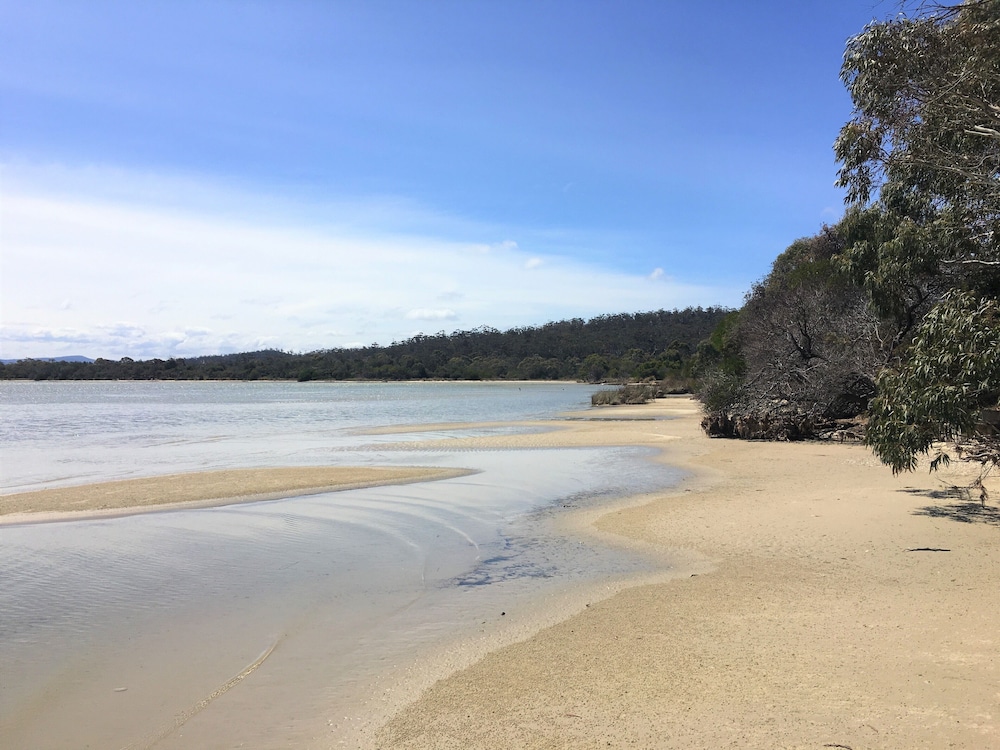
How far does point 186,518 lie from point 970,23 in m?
14.1

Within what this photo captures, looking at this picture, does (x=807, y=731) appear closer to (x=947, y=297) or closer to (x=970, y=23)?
(x=947, y=297)

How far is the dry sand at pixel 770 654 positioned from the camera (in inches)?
167

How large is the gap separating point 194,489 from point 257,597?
28.0ft

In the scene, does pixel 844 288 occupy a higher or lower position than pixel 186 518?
higher

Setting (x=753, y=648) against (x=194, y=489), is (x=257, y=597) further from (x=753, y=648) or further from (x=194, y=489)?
(x=194, y=489)

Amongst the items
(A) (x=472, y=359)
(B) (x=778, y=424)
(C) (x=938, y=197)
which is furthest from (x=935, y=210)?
(A) (x=472, y=359)

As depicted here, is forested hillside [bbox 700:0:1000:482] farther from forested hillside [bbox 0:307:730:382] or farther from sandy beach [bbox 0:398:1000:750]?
forested hillside [bbox 0:307:730:382]

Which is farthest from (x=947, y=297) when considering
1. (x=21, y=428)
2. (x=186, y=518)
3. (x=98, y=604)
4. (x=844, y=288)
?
(x=21, y=428)

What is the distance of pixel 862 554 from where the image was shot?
27.3 ft

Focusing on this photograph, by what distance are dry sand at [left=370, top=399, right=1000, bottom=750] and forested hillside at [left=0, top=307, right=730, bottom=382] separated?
107 metres

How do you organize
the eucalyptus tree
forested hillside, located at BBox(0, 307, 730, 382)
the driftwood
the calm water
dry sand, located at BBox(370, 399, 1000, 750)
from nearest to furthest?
dry sand, located at BBox(370, 399, 1000, 750) < the calm water < the eucalyptus tree < the driftwood < forested hillside, located at BBox(0, 307, 730, 382)

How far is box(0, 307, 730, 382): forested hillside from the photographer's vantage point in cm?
13400

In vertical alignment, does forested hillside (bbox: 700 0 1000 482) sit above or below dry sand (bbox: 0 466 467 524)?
above

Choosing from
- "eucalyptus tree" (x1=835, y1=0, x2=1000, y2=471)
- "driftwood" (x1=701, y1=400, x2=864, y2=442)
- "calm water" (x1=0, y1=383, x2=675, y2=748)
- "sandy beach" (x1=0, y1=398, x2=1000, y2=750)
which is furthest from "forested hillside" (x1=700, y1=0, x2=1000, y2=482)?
"driftwood" (x1=701, y1=400, x2=864, y2=442)
